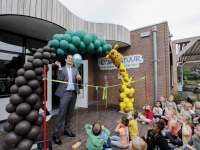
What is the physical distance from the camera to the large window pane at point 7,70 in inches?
133

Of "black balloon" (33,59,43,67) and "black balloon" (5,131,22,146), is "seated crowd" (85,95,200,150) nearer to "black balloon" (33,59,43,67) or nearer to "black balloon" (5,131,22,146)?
"black balloon" (5,131,22,146)

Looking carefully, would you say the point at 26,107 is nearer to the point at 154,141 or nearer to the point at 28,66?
the point at 28,66

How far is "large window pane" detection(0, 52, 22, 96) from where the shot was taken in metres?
3.37

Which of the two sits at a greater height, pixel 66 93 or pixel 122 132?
pixel 66 93

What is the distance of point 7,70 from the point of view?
11.4ft

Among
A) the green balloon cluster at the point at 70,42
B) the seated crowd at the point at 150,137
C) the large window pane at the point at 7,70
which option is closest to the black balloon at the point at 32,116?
the seated crowd at the point at 150,137

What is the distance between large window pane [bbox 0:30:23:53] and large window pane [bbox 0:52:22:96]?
0.67 feet

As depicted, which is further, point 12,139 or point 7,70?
point 7,70

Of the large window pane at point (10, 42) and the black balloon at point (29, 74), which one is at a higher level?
the large window pane at point (10, 42)

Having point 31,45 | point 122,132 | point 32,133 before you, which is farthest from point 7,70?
point 122,132

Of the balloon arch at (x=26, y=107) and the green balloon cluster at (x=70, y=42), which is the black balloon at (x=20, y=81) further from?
the green balloon cluster at (x=70, y=42)

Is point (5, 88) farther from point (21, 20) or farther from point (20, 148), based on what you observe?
point (20, 148)

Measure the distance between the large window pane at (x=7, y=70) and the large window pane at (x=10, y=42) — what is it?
0.20 metres

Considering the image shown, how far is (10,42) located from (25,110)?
286 centimetres
